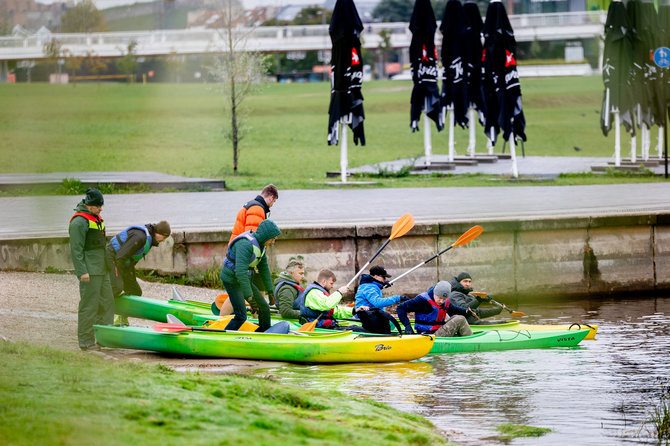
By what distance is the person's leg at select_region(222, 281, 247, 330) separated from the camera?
10.3 m

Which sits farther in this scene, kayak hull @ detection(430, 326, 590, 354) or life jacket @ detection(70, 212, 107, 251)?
kayak hull @ detection(430, 326, 590, 354)

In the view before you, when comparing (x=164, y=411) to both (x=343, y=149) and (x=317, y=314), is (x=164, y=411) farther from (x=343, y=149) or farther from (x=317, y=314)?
(x=343, y=149)

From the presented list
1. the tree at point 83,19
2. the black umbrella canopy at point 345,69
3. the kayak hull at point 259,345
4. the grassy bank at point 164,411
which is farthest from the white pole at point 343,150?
the tree at point 83,19

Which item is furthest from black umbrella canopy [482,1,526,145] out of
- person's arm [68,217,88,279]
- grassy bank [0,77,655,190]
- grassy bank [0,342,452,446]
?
grassy bank [0,342,452,446]

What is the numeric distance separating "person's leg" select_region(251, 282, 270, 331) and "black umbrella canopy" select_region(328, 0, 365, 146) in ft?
35.2

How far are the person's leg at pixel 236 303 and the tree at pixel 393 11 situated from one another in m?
68.9

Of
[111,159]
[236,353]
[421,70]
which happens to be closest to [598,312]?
[236,353]

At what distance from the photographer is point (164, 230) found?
10516 mm

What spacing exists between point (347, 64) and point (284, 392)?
15373mm

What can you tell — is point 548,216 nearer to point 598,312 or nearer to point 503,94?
point 598,312

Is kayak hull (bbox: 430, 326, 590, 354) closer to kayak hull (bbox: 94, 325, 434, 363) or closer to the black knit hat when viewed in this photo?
kayak hull (bbox: 94, 325, 434, 363)

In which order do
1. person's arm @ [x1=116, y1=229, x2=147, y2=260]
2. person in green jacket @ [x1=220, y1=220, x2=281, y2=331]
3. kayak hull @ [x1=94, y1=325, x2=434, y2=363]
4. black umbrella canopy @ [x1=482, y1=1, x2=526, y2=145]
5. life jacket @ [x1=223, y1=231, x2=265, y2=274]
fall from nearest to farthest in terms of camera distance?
person in green jacket @ [x1=220, y1=220, x2=281, y2=331], life jacket @ [x1=223, y1=231, x2=265, y2=274], kayak hull @ [x1=94, y1=325, x2=434, y2=363], person's arm @ [x1=116, y1=229, x2=147, y2=260], black umbrella canopy @ [x1=482, y1=1, x2=526, y2=145]

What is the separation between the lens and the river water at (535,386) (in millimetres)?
7332

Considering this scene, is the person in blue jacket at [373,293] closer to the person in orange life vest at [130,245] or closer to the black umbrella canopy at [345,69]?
the person in orange life vest at [130,245]
